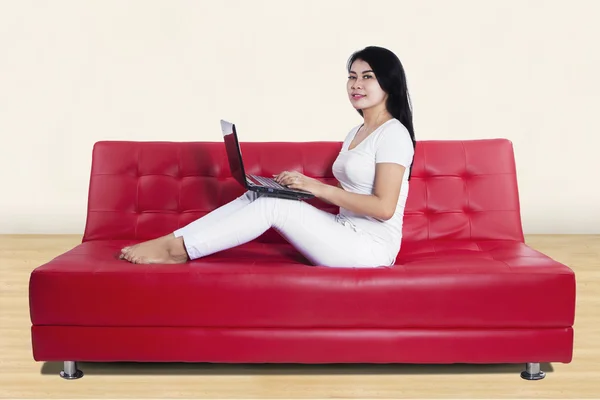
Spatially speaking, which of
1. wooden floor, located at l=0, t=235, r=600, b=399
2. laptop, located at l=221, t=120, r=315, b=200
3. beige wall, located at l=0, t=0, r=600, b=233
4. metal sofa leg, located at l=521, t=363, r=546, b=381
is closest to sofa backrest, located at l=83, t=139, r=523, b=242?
laptop, located at l=221, t=120, r=315, b=200

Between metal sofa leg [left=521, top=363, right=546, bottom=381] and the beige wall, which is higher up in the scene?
the beige wall

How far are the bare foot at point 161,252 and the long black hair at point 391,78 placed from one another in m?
0.94

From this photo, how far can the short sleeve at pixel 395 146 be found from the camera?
3018 mm

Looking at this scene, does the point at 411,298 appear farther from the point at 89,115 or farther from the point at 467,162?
the point at 89,115

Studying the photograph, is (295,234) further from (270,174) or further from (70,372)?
(70,372)

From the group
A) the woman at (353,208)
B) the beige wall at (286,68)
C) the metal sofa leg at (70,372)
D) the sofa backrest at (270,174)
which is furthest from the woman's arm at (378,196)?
the beige wall at (286,68)

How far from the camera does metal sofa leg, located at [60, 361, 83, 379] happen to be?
2912mm

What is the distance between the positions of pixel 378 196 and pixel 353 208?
10 centimetres

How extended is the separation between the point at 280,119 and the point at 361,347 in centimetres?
331

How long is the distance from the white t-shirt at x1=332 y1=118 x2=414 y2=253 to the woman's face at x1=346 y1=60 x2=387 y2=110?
105 millimetres

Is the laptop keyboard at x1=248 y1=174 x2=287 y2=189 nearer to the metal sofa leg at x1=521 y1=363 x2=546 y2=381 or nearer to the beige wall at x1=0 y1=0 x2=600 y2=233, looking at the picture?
the metal sofa leg at x1=521 y1=363 x2=546 y2=381

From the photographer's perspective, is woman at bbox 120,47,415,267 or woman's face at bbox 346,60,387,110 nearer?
woman at bbox 120,47,415,267

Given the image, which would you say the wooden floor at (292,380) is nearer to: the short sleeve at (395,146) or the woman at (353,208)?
the woman at (353,208)

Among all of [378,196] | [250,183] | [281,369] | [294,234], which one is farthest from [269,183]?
[281,369]
